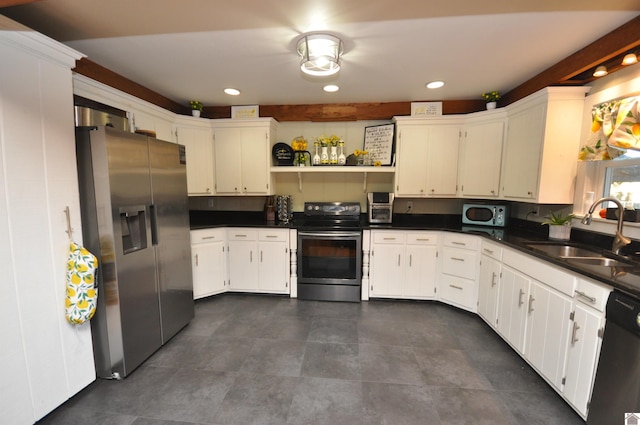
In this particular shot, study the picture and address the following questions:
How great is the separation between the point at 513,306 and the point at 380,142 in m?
2.23

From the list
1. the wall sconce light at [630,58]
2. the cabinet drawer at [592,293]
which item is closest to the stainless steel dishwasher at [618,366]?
the cabinet drawer at [592,293]

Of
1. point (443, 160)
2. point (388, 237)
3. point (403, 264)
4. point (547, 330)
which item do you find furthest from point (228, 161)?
point (547, 330)

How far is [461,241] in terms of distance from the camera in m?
2.82

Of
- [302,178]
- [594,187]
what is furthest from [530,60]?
[302,178]

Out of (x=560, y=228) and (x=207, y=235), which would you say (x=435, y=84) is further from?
(x=207, y=235)

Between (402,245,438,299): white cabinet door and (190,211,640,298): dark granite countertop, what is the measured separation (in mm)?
269

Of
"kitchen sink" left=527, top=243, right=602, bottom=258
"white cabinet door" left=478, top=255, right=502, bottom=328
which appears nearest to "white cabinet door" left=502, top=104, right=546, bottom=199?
"kitchen sink" left=527, top=243, right=602, bottom=258

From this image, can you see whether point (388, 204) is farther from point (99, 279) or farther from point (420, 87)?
point (99, 279)

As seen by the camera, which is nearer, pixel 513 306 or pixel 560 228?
pixel 513 306

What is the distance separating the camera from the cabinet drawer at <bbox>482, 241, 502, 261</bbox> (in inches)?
93.0

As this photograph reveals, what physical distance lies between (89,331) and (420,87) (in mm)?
3497

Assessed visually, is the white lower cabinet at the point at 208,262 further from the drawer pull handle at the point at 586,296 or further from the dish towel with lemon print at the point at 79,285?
the drawer pull handle at the point at 586,296

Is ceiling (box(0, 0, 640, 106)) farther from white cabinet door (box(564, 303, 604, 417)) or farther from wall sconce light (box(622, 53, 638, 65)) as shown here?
white cabinet door (box(564, 303, 604, 417))

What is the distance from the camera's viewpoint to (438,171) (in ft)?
10.3
